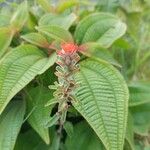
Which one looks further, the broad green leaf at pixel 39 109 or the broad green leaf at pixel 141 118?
the broad green leaf at pixel 141 118

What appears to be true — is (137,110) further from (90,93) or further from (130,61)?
(130,61)

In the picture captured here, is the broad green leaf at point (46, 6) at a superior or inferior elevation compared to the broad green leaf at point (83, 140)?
superior

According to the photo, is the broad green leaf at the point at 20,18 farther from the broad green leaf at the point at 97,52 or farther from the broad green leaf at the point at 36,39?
the broad green leaf at the point at 97,52

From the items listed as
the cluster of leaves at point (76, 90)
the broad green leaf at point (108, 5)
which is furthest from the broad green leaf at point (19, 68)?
the broad green leaf at point (108, 5)

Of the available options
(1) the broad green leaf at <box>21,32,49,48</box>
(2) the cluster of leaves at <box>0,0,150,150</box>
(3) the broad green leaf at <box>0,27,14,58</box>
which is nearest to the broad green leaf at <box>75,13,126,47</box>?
(2) the cluster of leaves at <box>0,0,150,150</box>

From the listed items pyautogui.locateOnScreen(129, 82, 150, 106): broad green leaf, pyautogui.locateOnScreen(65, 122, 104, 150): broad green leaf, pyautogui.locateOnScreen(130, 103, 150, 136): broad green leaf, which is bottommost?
pyautogui.locateOnScreen(130, 103, 150, 136): broad green leaf

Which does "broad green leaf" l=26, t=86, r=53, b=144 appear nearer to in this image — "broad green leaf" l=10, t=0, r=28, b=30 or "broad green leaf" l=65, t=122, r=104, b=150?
"broad green leaf" l=65, t=122, r=104, b=150

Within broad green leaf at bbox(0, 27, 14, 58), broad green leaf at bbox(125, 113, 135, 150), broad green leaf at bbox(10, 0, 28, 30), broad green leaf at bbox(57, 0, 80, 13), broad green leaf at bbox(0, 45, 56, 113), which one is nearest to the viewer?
broad green leaf at bbox(0, 45, 56, 113)
